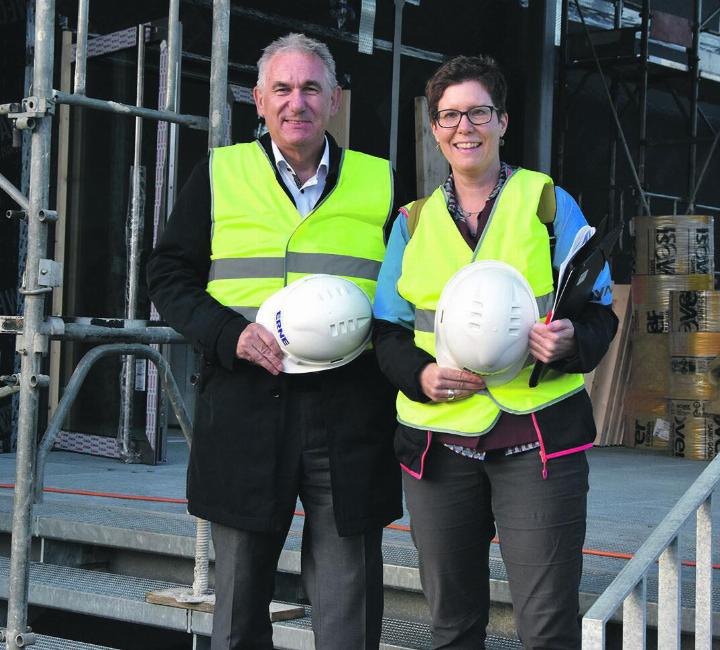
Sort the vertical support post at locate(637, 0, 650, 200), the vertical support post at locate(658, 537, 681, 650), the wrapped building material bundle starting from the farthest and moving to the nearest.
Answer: the vertical support post at locate(637, 0, 650, 200) < the wrapped building material bundle < the vertical support post at locate(658, 537, 681, 650)

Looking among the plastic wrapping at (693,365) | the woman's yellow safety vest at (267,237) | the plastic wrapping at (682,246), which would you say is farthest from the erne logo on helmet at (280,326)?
the plastic wrapping at (682,246)

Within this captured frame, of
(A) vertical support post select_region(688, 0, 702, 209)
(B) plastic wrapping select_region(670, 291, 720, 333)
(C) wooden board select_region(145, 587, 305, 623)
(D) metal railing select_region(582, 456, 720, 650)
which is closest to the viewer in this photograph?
(D) metal railing select_region(582, 456, 720, 650)

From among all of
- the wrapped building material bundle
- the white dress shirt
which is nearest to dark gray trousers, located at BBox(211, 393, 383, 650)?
the white dress shirt

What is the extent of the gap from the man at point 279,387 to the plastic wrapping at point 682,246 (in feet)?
21.3

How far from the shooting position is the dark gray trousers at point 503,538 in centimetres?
268

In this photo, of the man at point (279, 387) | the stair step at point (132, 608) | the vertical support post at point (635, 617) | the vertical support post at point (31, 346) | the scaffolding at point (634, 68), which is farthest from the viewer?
the scaffolding at point (634, 68)

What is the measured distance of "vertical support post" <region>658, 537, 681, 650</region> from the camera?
2.64 m

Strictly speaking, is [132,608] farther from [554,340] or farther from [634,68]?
[634,68]

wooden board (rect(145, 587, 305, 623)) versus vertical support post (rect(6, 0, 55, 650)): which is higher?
vertical support post (rect(6, 0, 55, 650))

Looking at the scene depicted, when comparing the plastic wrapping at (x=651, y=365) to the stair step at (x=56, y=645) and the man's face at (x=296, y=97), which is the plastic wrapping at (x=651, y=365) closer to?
the stair step at (x=56, y=645)

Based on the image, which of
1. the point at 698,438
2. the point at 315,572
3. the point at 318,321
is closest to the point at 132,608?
the point at 315,572

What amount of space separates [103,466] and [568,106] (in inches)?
265

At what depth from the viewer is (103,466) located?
23.1 feet

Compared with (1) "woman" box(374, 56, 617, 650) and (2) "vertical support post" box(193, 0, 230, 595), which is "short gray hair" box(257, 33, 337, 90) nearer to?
(1) "woman" box(374, 56, 617, 650)
